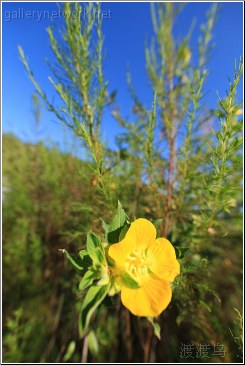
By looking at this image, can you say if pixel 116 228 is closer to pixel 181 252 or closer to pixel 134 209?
pixel 181 252

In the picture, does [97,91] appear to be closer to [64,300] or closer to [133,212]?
[133,212]

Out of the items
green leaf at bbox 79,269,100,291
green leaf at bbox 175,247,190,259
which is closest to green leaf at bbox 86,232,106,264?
green leaf at bbox 79,269,100,291

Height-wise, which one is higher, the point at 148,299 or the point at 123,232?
the point at 123,232

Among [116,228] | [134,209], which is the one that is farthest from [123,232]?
[134,209]

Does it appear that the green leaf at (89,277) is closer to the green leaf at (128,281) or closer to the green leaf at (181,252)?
the green leaf at (128,281)

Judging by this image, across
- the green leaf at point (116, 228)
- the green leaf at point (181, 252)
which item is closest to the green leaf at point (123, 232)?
the green leaf at point (116, 228)

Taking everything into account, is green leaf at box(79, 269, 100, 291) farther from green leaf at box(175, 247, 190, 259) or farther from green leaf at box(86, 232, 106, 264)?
green leaf at box(175, 247, 190, 259)
